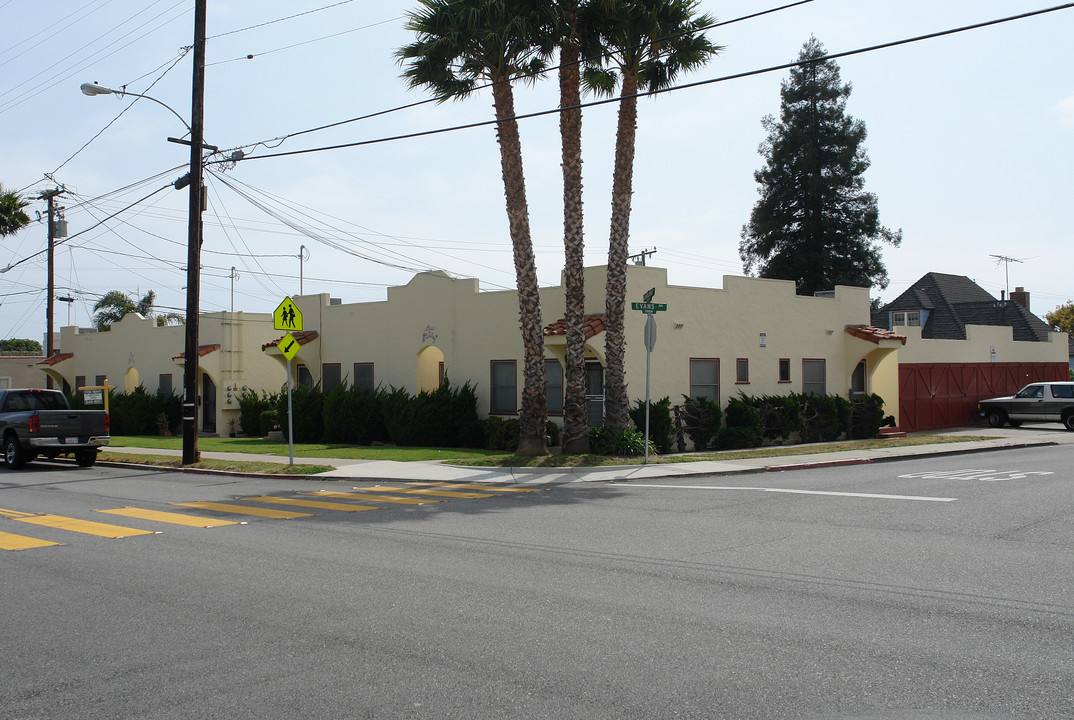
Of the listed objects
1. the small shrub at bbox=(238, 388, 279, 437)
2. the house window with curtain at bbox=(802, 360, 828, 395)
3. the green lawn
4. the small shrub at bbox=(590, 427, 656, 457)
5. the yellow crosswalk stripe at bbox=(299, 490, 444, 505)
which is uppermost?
the house window with curtain at bbox=(802, 360, 828, 395)

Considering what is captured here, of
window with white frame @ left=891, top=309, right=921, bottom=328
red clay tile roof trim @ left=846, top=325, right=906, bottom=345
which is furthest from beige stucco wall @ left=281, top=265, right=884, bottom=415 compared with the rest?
window with white frame @ left=891, top=309, right=921, bottom=328

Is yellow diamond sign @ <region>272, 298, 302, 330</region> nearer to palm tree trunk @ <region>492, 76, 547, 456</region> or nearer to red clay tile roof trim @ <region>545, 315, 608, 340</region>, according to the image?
palm tree trunk @ <region>492, 76, 547, 456</region>

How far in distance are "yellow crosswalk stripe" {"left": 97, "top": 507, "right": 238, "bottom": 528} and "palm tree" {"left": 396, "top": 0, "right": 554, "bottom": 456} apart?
8.88 m

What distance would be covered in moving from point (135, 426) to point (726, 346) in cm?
2367

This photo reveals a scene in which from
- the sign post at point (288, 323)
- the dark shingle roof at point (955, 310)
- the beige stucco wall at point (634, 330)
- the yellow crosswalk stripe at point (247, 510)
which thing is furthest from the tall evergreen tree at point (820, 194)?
the yellow crosswalk stripe at point (247, 510)

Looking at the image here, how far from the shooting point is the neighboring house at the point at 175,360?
32188mm

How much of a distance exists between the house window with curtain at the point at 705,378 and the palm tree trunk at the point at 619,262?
3.69m

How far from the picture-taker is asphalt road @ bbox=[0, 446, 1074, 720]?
5125 mm

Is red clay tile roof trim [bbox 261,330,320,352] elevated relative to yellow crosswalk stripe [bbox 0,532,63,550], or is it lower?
elevated

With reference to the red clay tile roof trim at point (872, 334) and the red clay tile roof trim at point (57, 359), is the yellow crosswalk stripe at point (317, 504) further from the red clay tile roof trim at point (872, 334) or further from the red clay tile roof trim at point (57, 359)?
the red clay tile roof trim at point (57, 359)

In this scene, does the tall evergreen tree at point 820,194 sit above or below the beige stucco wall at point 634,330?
above

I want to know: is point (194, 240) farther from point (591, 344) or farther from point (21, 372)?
point (21, 372)

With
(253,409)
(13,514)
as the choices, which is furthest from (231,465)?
(253,409)

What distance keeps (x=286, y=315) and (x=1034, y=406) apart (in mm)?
27094
